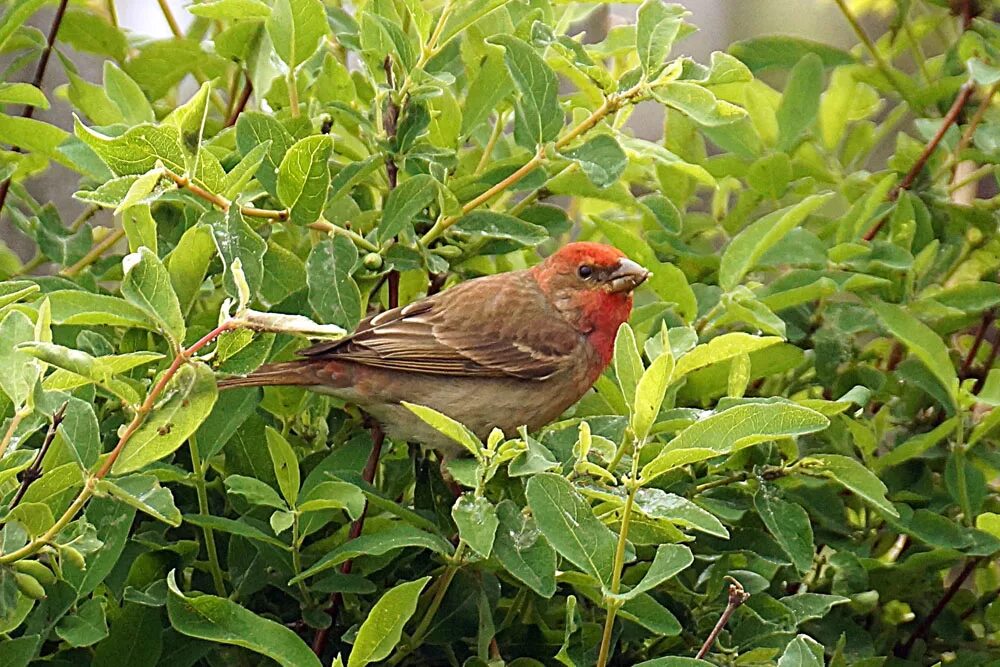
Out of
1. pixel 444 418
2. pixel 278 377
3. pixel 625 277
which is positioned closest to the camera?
pixel 444 418

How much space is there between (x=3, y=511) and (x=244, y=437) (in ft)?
1.19

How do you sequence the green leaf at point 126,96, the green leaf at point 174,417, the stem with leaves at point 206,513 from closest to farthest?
the green leaf at point 174,417, the stem with leaves at point 206,513, the green leaf at point 126,96

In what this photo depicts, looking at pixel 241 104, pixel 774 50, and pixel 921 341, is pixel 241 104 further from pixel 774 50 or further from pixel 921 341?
pixel 921 341

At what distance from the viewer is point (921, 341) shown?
1.82m

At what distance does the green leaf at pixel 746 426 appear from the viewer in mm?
1274

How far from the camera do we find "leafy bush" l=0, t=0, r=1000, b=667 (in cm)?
127

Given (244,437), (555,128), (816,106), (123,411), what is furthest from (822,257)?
(123,411)

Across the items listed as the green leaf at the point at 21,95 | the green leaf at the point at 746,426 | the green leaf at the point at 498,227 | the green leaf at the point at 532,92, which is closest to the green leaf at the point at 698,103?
the green leaf at the point at 532,92

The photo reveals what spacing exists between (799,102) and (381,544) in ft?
3.72

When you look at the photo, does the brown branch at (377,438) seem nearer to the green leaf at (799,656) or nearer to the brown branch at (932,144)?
the green leaf at (799,656)

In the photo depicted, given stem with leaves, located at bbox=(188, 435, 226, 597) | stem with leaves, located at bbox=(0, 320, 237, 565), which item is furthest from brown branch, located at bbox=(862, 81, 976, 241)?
stem with leaves, located at bbox=(0, 320, 237, 565)

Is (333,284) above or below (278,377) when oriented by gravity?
above

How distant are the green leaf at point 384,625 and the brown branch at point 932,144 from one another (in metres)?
1.11

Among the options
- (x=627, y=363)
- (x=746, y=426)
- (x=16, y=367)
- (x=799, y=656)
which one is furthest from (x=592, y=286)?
(x=16, y=367)
